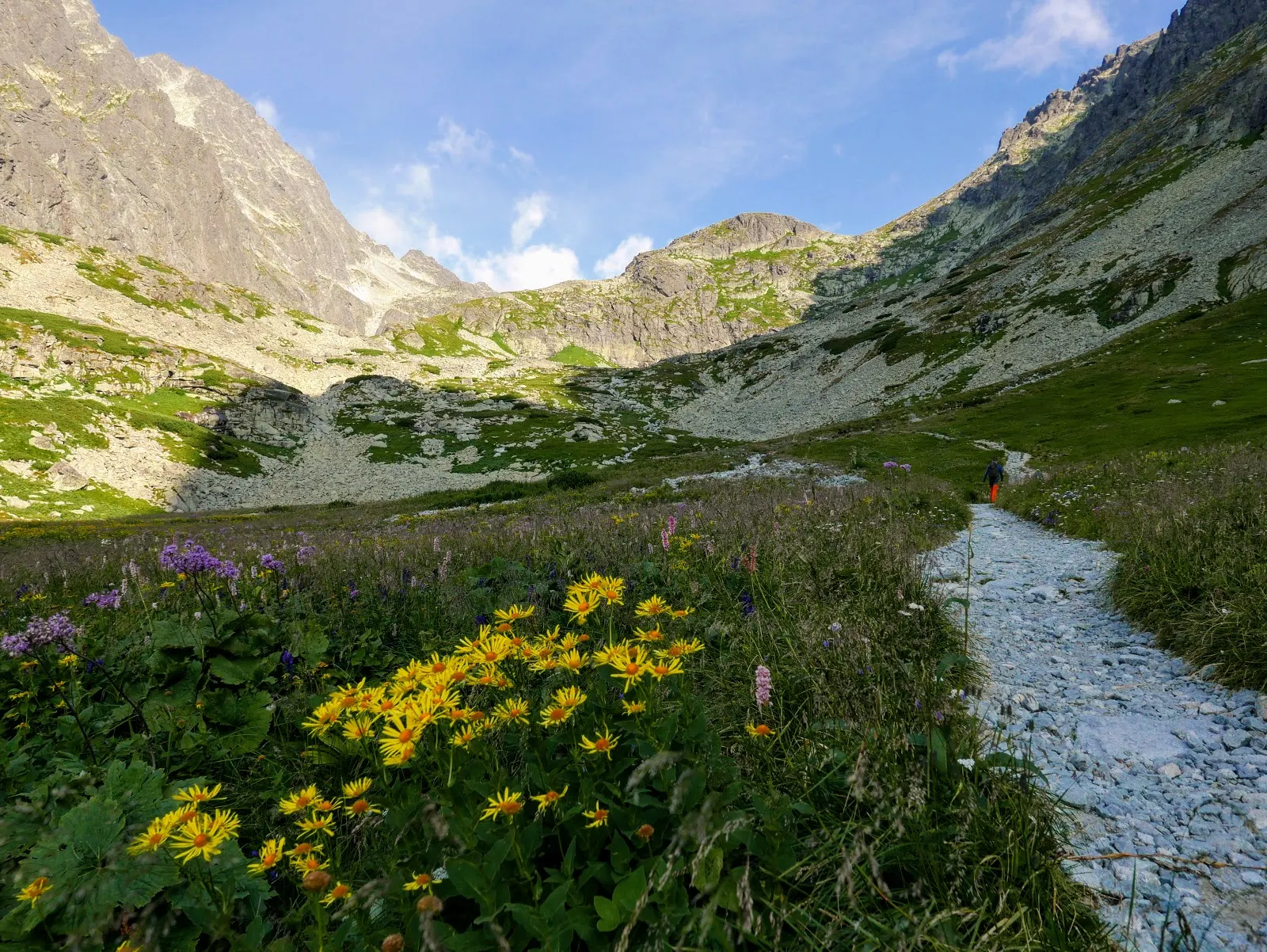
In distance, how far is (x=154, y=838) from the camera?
6.72ft

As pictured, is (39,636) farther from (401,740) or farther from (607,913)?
(607,913)

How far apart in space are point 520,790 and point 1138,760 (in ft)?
15.2

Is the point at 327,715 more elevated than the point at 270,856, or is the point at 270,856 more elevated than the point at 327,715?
the point at 327,715

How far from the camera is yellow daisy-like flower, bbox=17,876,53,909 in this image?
2018 millimetres

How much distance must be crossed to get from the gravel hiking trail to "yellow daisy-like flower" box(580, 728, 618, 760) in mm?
2038

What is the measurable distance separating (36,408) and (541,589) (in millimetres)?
84637

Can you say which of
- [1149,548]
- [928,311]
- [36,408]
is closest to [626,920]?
[1149,548]

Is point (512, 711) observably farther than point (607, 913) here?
Yes

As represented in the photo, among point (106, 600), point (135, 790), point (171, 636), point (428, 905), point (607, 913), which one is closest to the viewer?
point (428, 905)

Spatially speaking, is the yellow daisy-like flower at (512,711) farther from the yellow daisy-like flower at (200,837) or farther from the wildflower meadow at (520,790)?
the yellow daisy-like flower at (200,837)

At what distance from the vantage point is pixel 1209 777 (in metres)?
3.62

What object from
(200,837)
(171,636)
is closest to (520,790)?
(200,837)

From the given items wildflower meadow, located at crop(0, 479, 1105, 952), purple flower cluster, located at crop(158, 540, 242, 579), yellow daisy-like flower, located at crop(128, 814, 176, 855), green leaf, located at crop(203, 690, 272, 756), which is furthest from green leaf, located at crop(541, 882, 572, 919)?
purple flower cluster, located at crop(158, 540, 242, 579)

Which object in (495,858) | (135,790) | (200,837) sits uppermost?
(200,837)
